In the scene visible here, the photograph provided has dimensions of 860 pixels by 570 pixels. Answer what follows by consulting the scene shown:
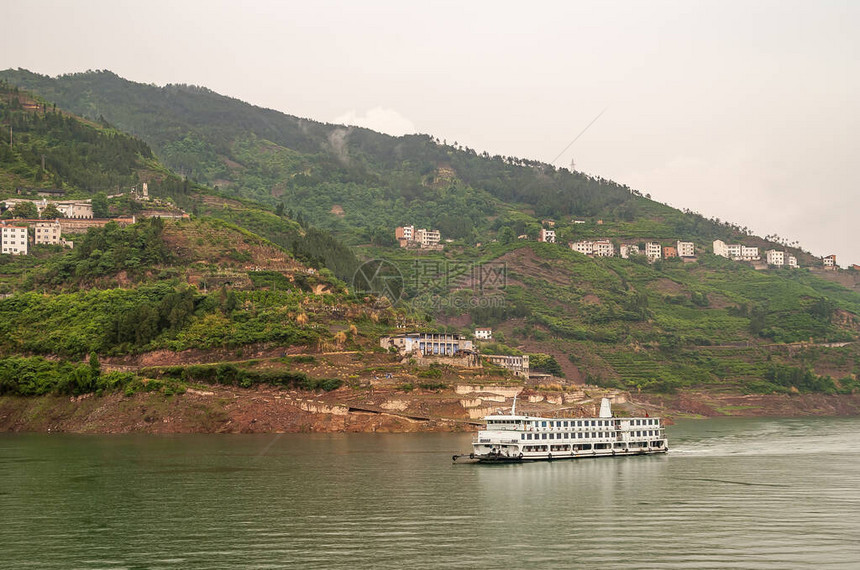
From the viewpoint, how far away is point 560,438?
7600cm

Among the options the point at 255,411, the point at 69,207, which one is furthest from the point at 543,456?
the point at 69,207

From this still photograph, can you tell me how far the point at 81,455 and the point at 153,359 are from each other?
3354 centimetres

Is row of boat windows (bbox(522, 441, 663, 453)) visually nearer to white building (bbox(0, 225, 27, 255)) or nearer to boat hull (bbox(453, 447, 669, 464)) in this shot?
boat hull (bbox(453, 447, 669, 464))

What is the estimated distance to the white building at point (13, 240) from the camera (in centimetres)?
13412

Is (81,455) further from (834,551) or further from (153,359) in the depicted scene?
(834,551)

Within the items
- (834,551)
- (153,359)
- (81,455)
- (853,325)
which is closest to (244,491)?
(81,455)

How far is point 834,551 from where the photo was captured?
130 ft

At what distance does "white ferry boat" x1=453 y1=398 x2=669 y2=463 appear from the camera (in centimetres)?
7294

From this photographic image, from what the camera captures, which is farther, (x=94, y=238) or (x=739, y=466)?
(x=94, y=238)

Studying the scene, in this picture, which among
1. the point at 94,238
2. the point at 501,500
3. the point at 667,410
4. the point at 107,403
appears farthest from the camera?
the point at 667,410

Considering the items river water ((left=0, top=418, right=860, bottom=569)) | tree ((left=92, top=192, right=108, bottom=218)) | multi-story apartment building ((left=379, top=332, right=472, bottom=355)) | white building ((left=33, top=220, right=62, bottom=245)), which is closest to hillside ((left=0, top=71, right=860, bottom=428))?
tree ((left=92, top=192, right=108, bottom=218))

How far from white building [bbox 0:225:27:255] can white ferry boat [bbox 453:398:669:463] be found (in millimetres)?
89613
